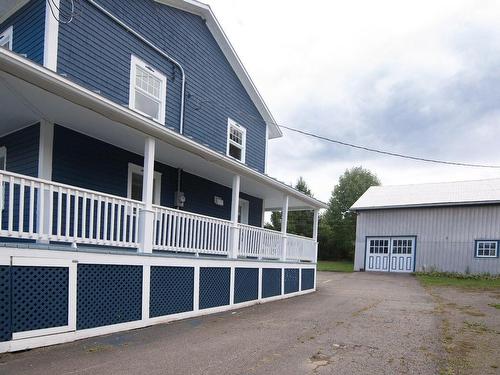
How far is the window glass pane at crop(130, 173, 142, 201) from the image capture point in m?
9.84

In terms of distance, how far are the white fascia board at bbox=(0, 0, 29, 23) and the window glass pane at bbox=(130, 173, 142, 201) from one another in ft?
14.4

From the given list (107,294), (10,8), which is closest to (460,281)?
(107,294)

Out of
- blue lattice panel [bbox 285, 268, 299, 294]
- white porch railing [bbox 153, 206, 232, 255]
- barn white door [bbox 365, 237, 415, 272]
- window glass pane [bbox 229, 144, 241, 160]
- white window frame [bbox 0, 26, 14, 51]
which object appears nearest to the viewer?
white porch railing [bbox 153, 206, 232, 255]

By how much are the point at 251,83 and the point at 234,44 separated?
5.05 feet

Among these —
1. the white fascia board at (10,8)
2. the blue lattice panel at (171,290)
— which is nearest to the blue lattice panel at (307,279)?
the blue lattice panel at (171,290)

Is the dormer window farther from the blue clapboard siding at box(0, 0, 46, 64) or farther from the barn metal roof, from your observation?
the barn metal roof

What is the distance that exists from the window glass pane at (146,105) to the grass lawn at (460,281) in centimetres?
1514

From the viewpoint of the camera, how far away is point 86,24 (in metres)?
8.87

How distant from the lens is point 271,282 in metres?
11.7

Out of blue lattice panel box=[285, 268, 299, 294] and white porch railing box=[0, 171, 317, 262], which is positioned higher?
white porch railing box=[0, 171, 317, 262]

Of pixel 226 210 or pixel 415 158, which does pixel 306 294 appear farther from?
pixel 415 158

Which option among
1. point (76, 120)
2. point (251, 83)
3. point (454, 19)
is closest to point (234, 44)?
point (251, 83)

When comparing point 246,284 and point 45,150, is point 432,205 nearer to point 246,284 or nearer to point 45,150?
point 246,284

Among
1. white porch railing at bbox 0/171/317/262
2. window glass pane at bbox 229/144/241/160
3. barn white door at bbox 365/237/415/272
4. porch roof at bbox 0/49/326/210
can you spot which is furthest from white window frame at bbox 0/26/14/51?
barn white door at bbox 365/237/415/272
